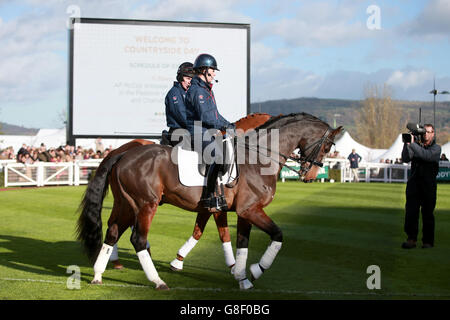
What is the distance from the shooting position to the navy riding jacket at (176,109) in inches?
304

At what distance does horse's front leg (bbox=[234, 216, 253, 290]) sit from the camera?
269 inches

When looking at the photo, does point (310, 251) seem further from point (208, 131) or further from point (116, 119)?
point (116, 119)

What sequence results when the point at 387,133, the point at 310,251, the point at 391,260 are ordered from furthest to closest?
the point at 387,133, the point at 310,251, the point at 391,260

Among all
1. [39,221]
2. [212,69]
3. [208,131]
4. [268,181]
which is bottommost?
[39,221]

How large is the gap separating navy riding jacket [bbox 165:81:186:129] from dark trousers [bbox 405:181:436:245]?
4.74 meters

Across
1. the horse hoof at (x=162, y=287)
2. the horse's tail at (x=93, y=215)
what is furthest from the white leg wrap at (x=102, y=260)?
the horse hoof at (x=162, y=287)

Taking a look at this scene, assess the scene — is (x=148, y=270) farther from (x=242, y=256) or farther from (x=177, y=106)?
(x=177, y=106)

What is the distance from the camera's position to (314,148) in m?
7.39

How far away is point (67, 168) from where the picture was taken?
1051 inches

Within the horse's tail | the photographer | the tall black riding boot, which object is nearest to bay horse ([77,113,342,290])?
the horse's tail

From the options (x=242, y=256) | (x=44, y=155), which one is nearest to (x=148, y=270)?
(x=242, y=256)

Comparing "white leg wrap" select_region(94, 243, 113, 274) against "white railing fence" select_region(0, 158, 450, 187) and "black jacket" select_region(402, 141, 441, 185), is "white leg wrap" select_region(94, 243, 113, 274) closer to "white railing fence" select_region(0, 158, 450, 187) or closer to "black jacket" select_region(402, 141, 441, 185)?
"black jacket" select_region(402, 141, 441, 185)
